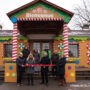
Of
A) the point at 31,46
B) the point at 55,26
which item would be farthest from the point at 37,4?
the point at 31,46

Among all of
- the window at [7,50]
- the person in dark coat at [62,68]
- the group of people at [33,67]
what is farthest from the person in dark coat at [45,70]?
the window at [7,50]

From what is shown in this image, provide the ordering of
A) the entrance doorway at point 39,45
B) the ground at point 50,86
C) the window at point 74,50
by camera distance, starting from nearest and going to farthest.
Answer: the ground at point 50,86 → the entrance doorway at point 39,45 → the window at point 74,50

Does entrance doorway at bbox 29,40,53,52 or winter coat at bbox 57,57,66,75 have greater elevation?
entrance doorway at bbox 29,40,53,52

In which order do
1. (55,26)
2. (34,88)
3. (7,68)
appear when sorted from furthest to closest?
1. (55,26)
2. (7,68)
3. (34,88)

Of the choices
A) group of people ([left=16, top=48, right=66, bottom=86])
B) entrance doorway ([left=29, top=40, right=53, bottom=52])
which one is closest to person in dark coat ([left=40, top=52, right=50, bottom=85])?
group of people ([left=16, top=48, right=66, bottom=86])

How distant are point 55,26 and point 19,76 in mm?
6659

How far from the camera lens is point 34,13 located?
2250 cm

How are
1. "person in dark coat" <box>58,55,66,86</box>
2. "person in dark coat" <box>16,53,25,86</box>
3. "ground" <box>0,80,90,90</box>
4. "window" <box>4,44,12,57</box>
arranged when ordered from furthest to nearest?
"window" <box>4,44,12,57</box>
"person in dark coat" <box>16,53,25,86</box>
"person in dark coat" <box>58,55,66,86</box>
"ground" <box>0,80,90,90</box>

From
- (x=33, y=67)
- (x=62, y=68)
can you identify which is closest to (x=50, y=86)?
(x=62, y=68)

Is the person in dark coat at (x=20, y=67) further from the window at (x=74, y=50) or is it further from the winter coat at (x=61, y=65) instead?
the window at (x=74, y=50)

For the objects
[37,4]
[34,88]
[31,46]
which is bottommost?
[34,88]

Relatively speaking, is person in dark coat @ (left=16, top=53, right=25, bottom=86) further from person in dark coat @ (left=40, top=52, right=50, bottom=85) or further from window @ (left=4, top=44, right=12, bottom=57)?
window @ (left=4, top=44, right=12, bottom=57)

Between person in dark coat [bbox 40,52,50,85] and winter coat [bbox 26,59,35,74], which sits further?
person in dark coat [bbox 40,52,50,85]

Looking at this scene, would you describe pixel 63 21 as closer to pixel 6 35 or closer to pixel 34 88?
pixel 34 88
